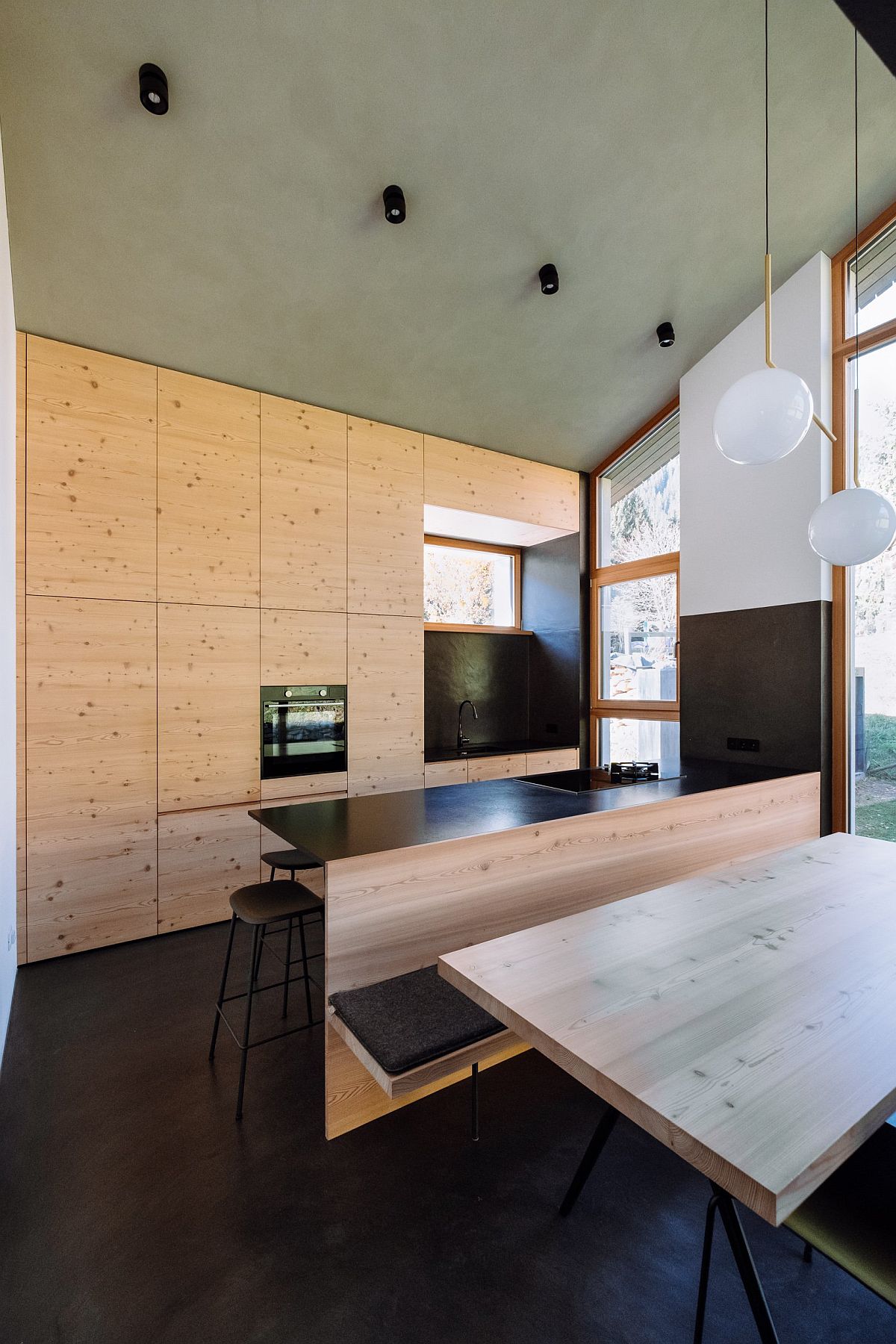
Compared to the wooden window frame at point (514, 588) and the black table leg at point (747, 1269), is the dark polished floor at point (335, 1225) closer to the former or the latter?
the black table leg at point (747, 1269)

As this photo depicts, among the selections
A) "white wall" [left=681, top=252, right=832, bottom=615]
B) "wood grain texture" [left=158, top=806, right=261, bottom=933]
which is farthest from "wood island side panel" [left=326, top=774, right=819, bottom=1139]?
"wood grain texture" [left=158, top=806, right=261, bottom=933]

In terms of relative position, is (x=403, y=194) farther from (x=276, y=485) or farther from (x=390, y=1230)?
(x=390, y=1230)

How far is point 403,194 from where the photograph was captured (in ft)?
8.89

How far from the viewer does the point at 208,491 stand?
3430mm

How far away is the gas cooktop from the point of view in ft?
9.68

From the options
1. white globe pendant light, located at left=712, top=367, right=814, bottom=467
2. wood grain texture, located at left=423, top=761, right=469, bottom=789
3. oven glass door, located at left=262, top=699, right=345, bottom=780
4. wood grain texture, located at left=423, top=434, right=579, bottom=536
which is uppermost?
wood grain texture, located at left=423, top=434, right=579, bottom=536

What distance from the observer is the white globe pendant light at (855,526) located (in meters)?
1.95

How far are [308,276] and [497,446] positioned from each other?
1.87 m

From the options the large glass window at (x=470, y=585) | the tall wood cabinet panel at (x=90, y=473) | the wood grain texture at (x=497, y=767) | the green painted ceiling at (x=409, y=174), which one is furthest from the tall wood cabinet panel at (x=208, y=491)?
the wood grain texture at (x=497, y=767)

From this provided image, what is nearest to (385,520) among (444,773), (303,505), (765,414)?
(303,505)

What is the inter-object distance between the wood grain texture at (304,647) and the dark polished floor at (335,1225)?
76.2 inches

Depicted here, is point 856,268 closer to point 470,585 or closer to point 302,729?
point 470,585

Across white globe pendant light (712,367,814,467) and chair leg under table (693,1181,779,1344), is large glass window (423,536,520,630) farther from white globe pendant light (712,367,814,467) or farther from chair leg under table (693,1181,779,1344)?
chair leg under table (693,1181,779,1344)

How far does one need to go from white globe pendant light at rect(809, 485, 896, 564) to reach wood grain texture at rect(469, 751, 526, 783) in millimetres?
2701
